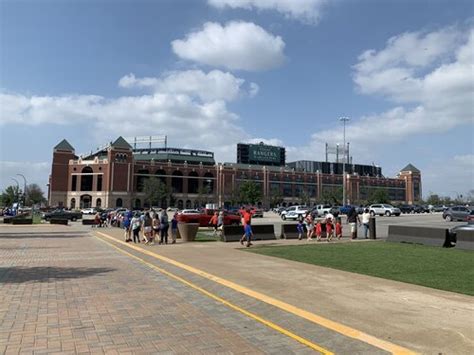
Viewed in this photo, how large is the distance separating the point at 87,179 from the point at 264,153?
6379cm

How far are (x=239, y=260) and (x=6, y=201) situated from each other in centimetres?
12262

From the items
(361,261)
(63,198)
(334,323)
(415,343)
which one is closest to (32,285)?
(334,323)

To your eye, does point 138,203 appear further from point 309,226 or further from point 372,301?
point 372,301

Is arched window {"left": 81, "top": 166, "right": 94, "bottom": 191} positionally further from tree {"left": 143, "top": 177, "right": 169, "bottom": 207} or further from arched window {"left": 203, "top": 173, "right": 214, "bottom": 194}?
arched window {"left": 203, "top": 173, "right": 214, "bottom": 194}

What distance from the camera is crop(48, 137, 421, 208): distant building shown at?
119 m

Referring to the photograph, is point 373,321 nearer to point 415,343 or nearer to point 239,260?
point 415,343

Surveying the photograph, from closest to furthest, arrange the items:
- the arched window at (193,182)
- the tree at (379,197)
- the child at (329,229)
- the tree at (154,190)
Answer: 1. the child at (329,229)
2. the tree at (154,190)
3. the tree at (379,197)
4. the arched window at (193,182)

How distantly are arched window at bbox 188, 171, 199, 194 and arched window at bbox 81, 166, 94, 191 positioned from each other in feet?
91.1

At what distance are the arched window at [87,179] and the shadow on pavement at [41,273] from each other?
11086 cm

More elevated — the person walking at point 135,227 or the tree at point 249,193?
the tree at point 249,193

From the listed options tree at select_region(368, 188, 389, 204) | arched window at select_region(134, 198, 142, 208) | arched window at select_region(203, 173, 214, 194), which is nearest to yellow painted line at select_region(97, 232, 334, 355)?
arched window at select_region(134, 198, 142, 208)

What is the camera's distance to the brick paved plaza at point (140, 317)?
582 centimetres

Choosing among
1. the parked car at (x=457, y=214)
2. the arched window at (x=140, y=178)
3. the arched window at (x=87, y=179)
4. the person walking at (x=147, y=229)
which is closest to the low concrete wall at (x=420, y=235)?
the person walking at (x=147, y=229)

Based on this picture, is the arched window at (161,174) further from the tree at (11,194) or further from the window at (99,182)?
the tree at (11,194)
